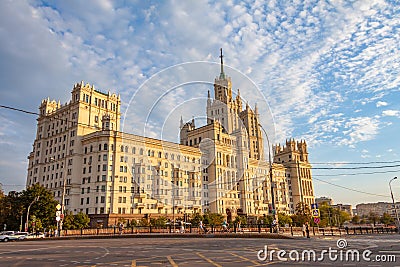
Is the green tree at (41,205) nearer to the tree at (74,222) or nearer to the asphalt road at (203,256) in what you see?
the tree at (74,222)

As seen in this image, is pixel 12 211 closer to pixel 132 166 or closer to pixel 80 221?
pixel 80 221

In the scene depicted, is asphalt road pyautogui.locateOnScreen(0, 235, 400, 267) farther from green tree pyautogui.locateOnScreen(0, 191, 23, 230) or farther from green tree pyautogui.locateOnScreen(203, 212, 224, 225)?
green tree pyautogui.locateOnScreen(203, 212, 224, 225)

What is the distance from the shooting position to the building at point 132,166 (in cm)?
7462

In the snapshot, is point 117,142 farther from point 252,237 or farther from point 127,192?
point 252,237

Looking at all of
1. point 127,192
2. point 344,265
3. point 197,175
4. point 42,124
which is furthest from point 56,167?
point 344,265

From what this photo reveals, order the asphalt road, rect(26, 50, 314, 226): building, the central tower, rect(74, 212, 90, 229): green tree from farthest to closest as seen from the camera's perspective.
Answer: the central tower
rect(26, 50, 314, 226): building
rect(74, 212, 90, 229): green tree
the asphalt road

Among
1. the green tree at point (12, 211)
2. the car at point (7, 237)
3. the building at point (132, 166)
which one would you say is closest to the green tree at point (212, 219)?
the building at point (132, 166)

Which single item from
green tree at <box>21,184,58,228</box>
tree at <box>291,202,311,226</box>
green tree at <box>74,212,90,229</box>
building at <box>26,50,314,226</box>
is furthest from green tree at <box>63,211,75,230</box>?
tree at <box>291,202,311,226</box>

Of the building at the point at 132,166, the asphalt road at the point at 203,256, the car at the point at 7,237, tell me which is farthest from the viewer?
the building at the point at 132,166

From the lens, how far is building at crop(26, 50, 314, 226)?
74.6 m

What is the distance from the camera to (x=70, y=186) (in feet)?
251

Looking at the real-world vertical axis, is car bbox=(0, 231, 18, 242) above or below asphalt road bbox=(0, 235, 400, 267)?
below

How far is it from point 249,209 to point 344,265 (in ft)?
286

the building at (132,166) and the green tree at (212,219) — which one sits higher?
the building at (132,166)
